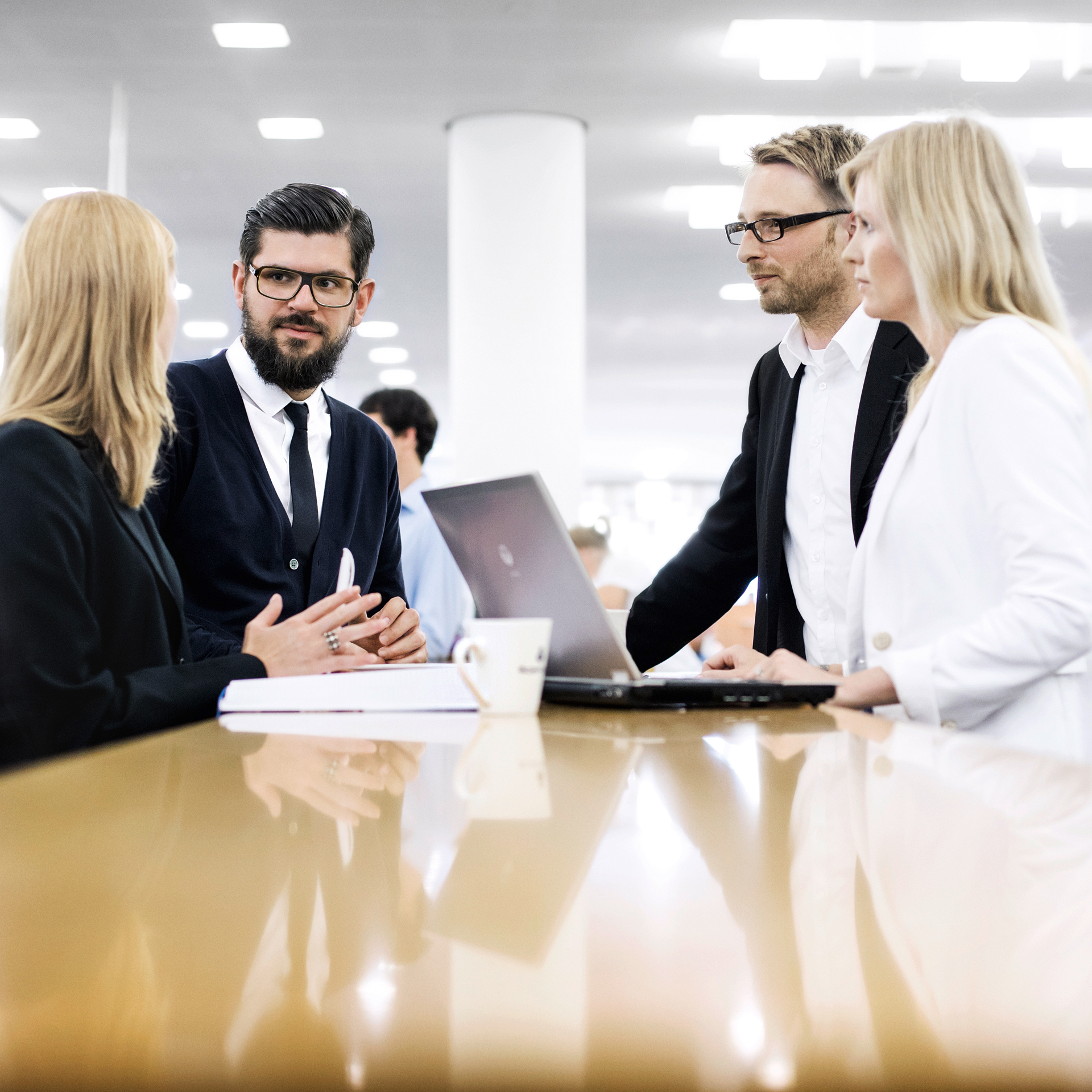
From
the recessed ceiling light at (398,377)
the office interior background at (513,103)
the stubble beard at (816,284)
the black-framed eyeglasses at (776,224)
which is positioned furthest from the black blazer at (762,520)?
the recessed ceiling light at (398,377)

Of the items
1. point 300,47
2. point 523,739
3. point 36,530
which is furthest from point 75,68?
point 523,739

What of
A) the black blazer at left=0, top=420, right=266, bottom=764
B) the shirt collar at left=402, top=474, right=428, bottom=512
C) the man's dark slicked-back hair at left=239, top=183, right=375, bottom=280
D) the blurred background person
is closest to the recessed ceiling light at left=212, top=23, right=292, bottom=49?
the shirt collar at left=402, top=474, right=428, bottom=512

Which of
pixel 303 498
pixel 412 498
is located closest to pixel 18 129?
pixel 412 498

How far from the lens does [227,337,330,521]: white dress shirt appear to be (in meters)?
2.09

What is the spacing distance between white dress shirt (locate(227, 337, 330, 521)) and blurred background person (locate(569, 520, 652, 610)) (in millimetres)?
2793

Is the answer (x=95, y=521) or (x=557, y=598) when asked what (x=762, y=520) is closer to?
(x=557, y=598)

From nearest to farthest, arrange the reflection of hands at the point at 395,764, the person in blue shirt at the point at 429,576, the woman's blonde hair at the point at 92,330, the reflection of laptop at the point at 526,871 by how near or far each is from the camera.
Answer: the reflection of laptop at the point at 526,871 < the reflection of hands at the point at 395,764 < the woman's blonde hair at the point at 92,330 < the person in blue shirt at the point at 429,576

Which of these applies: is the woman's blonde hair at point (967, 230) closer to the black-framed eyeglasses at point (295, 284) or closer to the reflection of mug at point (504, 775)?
Answer: the reflection of mug at point (504, 775)

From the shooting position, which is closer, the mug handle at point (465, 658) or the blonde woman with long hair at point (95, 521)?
the blonde woman with long hair at point (95, 521)

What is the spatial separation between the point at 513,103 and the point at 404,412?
2.17 m

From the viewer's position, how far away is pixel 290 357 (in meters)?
2.14

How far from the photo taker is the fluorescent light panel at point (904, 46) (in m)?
5.12

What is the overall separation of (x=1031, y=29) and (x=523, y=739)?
530 centimetres

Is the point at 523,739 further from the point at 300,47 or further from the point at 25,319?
the point at 300,47
